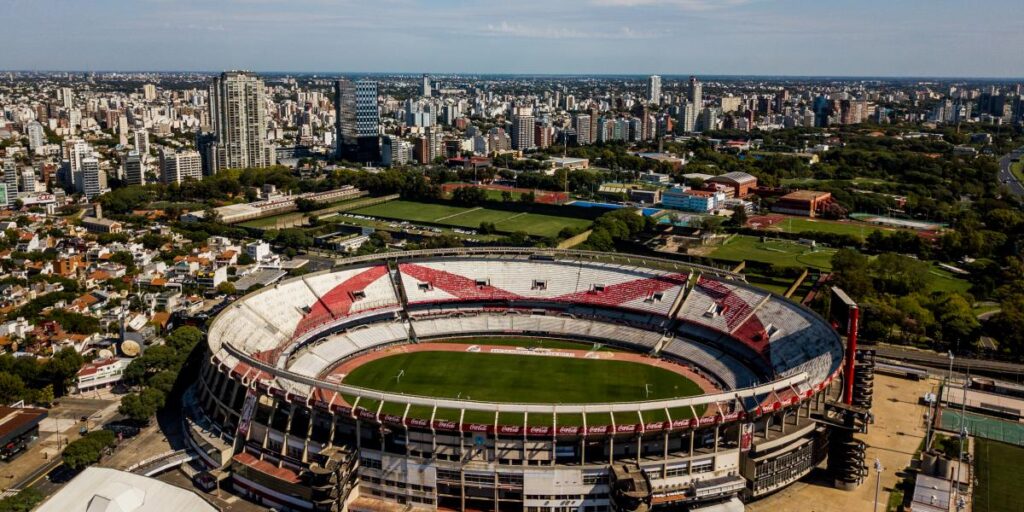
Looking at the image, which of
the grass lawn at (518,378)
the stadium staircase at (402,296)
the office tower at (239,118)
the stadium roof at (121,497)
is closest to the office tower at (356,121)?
the office tower at (239,118)

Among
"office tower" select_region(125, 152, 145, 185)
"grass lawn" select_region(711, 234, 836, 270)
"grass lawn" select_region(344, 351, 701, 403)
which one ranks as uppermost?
"office tower" select_region(125, 152, 145, 185)

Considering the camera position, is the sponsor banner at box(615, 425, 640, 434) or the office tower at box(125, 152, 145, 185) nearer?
the sponsor banner at box(615, 425, 640, 434)

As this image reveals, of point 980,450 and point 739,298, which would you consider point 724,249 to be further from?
point 980,450

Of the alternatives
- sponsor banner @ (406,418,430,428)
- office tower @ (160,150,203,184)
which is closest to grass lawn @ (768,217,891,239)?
sponsor banner @ (406,418,430,428)

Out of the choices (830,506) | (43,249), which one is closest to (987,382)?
(830,506)

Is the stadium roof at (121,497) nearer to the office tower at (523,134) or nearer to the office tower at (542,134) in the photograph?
the office tower at (523,134)

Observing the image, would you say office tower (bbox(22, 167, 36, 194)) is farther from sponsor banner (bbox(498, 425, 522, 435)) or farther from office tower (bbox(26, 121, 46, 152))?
sponsor banner (bbox(498, 425, 522, 435))
